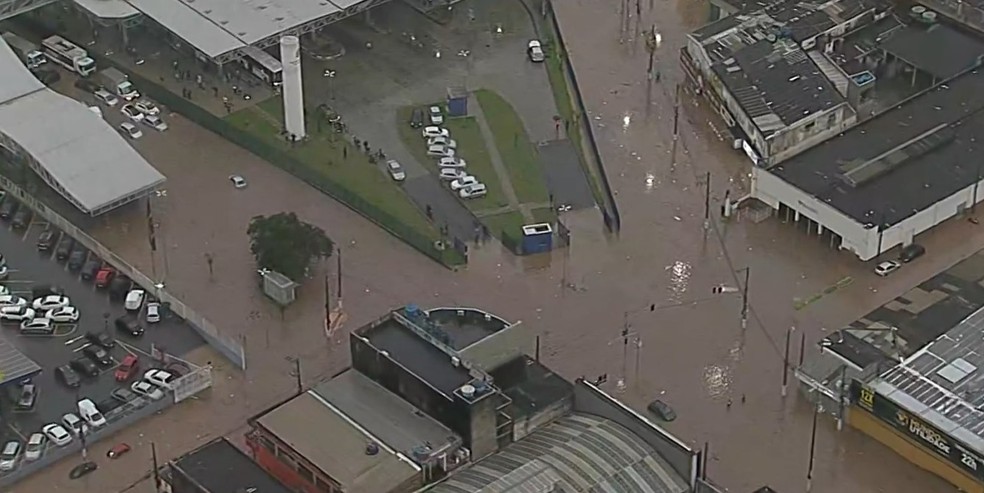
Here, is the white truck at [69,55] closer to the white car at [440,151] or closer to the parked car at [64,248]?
→ the parked car at [64,248]

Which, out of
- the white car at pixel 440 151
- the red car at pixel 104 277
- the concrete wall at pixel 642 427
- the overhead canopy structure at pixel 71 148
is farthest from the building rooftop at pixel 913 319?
the overhead canopy structure at pixel 71 148

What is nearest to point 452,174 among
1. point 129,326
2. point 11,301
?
point 129,326

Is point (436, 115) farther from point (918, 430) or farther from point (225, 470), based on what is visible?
point (918, 430)

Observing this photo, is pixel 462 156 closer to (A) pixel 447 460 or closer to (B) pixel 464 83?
(B) pixel 464 83

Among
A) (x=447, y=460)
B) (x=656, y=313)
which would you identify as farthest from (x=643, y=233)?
(x=447, y=460)

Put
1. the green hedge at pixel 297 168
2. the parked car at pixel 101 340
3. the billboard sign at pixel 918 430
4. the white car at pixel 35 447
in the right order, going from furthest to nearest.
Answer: the green hedge at pixel 297 168 < the parked car at pixel 101 340 < the white car at pixel 35 447 < the billboard sign at pixel 918 430

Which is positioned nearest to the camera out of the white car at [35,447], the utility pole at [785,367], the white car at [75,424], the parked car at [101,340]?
the white car at [35,447]

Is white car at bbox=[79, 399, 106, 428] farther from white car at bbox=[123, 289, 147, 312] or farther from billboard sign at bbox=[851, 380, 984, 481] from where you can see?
billboard sign at bbox=[851, 380, 984, 481]

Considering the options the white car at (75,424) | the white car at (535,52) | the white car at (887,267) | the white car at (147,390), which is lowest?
the white car at (75,424)
